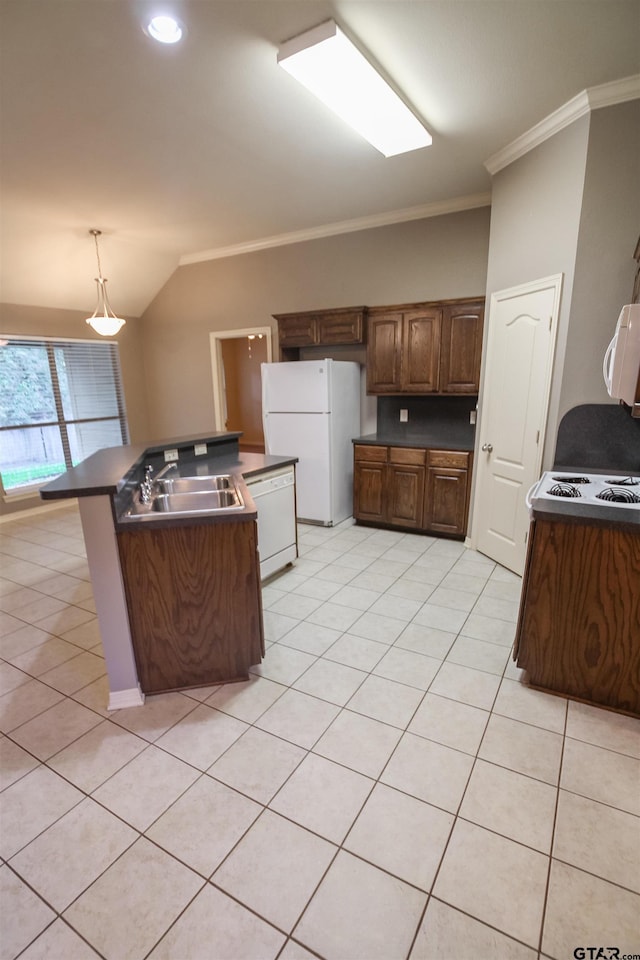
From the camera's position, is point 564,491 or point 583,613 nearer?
point 583,613

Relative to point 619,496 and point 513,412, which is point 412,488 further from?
point 619,496

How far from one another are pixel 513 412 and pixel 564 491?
1.12m

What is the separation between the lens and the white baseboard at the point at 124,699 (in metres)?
1.99

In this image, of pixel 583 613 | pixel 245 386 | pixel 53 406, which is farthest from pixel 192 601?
pixel 245 386

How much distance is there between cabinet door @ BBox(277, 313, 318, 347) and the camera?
427cm

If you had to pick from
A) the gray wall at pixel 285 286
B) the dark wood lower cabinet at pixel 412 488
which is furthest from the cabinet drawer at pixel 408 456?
the gray wall at pixel 285 286

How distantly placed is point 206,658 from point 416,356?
9.74 ft

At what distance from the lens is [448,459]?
147 inches

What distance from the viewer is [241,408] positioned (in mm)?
8594

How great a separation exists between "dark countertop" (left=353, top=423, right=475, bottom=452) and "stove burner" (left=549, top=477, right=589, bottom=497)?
5.07 feet

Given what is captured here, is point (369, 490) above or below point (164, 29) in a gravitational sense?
below

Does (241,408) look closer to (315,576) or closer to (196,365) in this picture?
(196,365)

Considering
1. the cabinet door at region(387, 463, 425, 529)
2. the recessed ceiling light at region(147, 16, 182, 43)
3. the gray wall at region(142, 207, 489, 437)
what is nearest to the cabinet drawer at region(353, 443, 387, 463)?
the cabinet door at region(387, 463, 425, 529)

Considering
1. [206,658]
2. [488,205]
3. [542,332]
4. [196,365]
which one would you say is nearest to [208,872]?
[206,658]
